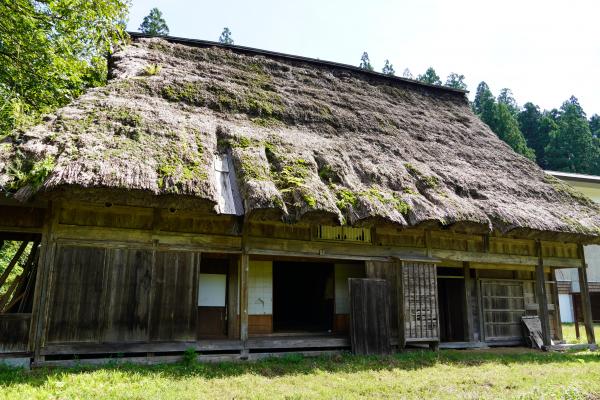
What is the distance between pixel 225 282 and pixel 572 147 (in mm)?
37507

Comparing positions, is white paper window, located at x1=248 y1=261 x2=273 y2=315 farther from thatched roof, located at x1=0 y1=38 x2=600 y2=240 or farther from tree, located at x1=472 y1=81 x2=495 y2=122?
tree, located at x1=472 y1=81 x2=495 y2=122

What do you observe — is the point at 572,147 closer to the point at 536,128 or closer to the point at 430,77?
the point at 536,128

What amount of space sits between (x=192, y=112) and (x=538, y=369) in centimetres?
857

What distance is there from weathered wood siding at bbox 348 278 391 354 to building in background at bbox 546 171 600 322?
16.3 meters

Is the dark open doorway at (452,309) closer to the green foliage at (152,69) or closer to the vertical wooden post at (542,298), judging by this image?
the vertical wooden post at (542,298)

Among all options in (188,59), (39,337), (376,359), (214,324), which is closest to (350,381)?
(376,359)

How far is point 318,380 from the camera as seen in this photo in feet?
22.4

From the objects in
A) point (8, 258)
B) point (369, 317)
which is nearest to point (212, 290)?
point (369, 317)

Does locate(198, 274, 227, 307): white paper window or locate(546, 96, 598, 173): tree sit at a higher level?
locate(546, 96, 598, 173): tree

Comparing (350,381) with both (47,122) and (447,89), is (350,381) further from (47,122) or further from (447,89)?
(447,89)

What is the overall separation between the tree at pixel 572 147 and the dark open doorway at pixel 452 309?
101 ft

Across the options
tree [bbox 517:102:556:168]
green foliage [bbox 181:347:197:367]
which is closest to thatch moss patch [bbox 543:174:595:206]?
green foliage [bbox 181:347:197:367]

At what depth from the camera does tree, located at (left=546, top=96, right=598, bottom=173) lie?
120ft

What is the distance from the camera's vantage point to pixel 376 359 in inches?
336
